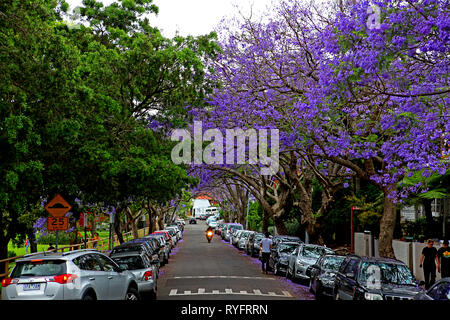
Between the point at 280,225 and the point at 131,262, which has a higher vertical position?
the point at 280,225

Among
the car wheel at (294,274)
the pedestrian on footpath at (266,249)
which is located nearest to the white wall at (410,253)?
the car wheel at (294,274)

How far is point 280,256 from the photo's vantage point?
78.0 feet

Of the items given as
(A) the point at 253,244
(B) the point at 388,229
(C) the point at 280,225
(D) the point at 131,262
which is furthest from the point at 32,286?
(C) the point at 280,225

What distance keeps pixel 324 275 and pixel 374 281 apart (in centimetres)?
331

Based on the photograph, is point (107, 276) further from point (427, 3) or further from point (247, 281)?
point (247, 281)

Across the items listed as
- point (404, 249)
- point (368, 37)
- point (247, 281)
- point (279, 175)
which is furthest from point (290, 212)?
point (368, 37)

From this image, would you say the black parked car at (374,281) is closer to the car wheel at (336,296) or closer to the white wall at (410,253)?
the car wheel at (336,296)

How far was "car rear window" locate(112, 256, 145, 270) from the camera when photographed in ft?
50.9

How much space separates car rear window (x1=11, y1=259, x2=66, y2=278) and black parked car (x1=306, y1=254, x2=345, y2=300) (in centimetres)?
773

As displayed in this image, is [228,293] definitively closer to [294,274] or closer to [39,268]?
[294,274]

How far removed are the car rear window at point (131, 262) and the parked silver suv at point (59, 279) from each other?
12.2 feet

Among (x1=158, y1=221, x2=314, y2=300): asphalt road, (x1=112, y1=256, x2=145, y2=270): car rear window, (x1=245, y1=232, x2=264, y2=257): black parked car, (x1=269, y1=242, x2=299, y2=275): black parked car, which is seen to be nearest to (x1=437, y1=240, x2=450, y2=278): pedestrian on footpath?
(x1=158, y1=221, x2=314, y2=300): asphalt road

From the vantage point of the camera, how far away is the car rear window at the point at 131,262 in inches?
611

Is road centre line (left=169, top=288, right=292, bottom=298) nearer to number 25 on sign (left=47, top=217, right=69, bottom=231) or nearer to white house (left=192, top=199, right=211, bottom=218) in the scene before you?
number 25 on sign (left=47, top=217, right=69, bottom=231)
